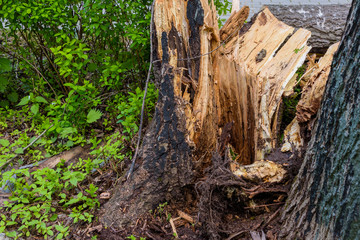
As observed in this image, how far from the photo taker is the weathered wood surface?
17.8 ft

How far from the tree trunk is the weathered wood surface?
3974 mm

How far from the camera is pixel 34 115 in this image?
13.5 feet

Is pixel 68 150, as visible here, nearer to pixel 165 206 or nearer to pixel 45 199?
pixel 45 199

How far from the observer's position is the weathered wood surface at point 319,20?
5.43 m

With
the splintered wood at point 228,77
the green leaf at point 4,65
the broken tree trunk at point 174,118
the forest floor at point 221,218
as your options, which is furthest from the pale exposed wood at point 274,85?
the green leaf at point 4,65

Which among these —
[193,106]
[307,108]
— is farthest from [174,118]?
[307,108]

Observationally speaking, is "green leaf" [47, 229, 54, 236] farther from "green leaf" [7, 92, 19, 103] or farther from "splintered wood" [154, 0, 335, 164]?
"green leaf" [7, 92, 19, 103]

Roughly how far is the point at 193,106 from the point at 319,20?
12.6 ft

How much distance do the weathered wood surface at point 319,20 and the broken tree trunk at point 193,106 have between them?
2432mm

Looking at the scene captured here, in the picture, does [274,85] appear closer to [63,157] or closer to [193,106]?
[193,106]

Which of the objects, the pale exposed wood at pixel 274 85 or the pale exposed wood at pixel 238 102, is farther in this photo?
the pale exposed wood at pixel 238 102

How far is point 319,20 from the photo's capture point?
5.57 meters

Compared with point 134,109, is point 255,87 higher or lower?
higher

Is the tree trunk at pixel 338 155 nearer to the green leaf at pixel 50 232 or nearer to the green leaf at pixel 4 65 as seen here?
the green leaf at pixel 50 232
